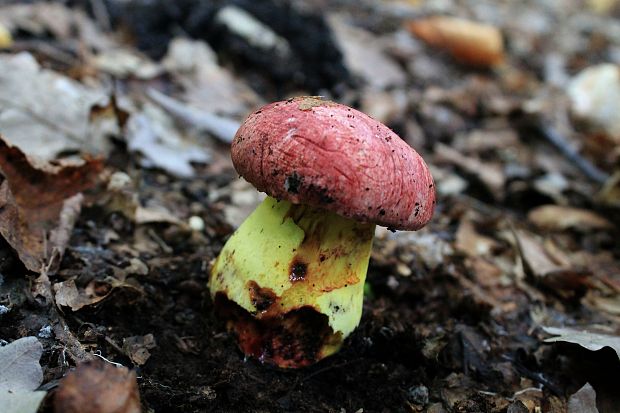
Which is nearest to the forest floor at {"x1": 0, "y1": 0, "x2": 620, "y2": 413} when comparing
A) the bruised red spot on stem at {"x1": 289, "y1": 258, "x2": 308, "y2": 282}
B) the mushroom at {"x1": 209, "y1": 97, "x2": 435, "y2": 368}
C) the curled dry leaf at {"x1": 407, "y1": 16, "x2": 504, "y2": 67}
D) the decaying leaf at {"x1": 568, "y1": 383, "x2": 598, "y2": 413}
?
the decaying leaf at {"x1": 568, "y1": 383, "x2": 598, "y2": 413}

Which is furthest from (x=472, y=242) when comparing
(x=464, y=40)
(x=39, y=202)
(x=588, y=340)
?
(x=464, y=40)

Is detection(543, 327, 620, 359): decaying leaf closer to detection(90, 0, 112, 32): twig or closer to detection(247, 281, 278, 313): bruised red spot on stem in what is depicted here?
detection(247, 281, 278, 313): bruised red spot on stem

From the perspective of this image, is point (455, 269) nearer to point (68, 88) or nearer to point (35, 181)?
point (35, 181)

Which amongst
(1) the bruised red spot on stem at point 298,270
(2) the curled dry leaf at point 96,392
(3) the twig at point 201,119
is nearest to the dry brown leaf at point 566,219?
(3) the twig at point 201,119

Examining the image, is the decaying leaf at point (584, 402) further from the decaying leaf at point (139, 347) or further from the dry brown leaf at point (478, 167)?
the dry brown leaf at point (478, 167)

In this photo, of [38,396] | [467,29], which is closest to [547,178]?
[467,29]

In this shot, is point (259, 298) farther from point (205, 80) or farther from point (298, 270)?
point (205, 80)
